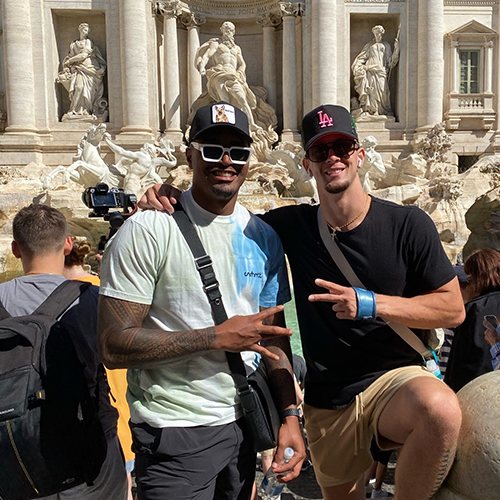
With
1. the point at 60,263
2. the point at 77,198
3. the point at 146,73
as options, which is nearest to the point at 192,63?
the point at 146,73

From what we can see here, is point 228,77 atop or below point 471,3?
below

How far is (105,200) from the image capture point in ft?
8.80

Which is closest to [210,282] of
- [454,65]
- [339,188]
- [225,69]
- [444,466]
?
[339,188]

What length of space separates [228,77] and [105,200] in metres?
13.5

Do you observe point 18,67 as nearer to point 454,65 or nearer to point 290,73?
point 290,73

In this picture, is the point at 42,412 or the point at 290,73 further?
the point at 290,73

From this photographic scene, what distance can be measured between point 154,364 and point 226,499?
2.01 feet

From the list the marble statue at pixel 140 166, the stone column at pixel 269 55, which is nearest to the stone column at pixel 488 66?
the stone column at pixel 269 55

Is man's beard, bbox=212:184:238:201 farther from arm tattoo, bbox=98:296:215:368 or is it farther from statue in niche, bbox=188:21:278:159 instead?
statue in niche, bbox=188:21:278:159

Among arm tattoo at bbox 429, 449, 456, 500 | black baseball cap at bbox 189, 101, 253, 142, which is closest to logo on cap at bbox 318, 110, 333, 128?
black baseball cap at bbox 189, 101, 253, 142

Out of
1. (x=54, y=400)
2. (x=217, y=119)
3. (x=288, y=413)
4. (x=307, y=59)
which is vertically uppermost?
(x=307, y=59)

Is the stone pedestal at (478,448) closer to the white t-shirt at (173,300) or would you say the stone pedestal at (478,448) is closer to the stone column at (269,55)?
the white t-shirt at (173,300)

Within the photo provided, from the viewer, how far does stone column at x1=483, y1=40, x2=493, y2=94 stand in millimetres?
17031

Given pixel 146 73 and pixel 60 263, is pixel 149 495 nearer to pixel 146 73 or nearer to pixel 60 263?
pixel 60 263
